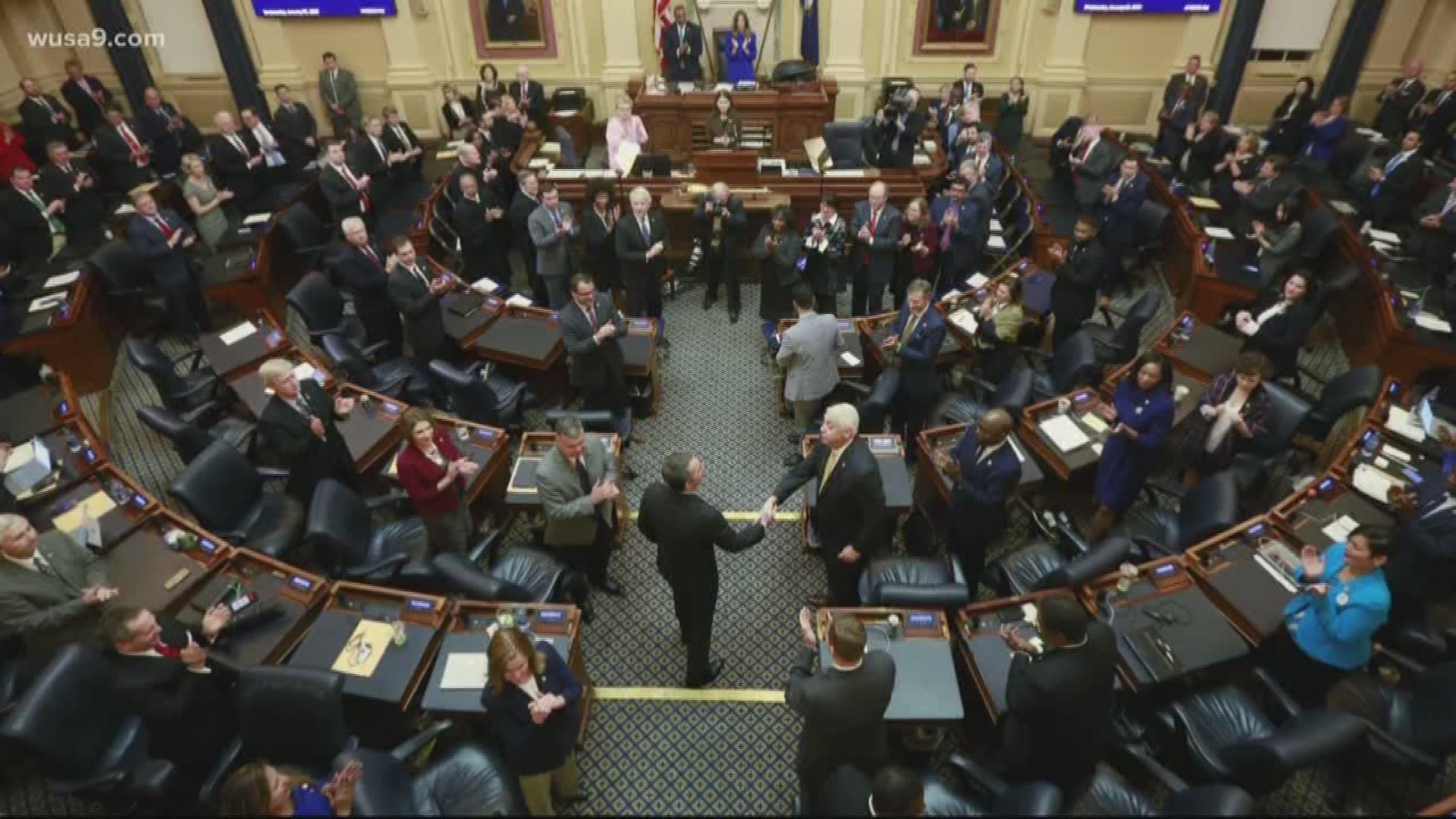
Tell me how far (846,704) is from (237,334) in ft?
20.4

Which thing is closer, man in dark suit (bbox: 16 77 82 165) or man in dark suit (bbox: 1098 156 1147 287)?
man in dark suit (bbox: 1098 156 1147 287)

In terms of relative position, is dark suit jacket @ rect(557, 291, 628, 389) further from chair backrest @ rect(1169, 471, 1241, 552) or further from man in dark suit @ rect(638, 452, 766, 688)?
chair backrest @ rect(1169, 471, 1241, 552)

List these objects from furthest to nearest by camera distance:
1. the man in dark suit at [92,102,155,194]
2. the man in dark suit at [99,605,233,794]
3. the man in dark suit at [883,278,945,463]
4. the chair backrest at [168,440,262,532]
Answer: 1. the man in dark suit at [92,102,155,194]
2. the man in dark suit at [883,278,945,463]
3. the chair backrest at [168,440,262,532]
4. the man in dark suit at [99,605,233,794]

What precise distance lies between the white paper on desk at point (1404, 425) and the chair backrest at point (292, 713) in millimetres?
6906

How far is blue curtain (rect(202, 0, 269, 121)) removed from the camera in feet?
42.1

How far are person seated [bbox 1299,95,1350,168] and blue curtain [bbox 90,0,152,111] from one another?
17296mm

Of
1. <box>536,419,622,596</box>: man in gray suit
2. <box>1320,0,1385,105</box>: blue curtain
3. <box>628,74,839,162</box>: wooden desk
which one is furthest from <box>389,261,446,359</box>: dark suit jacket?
<box>1320,0,1385,105</box>: blue curtain

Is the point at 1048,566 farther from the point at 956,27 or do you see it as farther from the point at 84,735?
the point at 956,27

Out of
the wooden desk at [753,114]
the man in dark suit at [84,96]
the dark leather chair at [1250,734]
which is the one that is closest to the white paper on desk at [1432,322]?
the dark leather chair at [1250,734]

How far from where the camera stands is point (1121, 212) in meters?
8.99

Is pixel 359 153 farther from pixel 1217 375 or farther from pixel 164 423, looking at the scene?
pixel 1217 375

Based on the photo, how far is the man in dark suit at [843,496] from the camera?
4688 millimetres

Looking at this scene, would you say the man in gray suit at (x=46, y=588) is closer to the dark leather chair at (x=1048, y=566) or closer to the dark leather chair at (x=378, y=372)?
the dark leather chair at (x=378, y=372)

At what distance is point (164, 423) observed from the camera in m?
5.92
